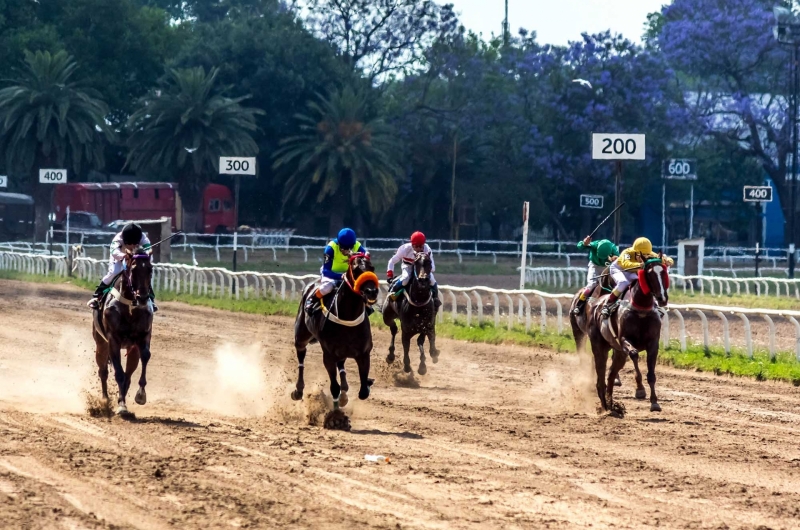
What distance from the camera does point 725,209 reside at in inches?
2516

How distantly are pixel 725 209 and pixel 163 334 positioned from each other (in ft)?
150

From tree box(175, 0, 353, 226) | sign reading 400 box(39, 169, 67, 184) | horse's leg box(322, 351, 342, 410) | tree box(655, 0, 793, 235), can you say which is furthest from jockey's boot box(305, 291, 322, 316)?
tree box(655, 0, 793, 235)

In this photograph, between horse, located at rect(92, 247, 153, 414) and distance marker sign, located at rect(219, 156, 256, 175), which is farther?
distance marker sign, located at rect(219, 156, 256, 175)

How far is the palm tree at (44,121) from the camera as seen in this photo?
180 ft

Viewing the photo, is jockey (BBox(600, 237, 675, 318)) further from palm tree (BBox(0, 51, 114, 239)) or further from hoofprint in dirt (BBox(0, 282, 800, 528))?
palm tree (BBox(0, 51, 114, 239))

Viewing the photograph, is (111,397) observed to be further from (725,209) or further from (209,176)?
(725,209)

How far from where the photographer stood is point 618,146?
20750 millimetres

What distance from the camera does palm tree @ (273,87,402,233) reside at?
182 feet

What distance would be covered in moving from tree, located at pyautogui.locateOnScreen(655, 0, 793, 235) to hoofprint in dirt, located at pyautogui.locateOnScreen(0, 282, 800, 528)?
4437 centimetres

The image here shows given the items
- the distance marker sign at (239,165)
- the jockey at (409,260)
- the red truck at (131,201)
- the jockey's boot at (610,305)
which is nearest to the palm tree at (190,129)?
the red truck at (131,201)

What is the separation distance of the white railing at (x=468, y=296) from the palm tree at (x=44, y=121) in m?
10.9

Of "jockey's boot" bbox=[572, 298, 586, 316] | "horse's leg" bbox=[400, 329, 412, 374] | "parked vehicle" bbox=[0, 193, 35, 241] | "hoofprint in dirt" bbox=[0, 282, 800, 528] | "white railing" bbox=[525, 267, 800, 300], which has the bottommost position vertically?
"hoofprint in dirt" bbox=[0, 282, 800, 528]

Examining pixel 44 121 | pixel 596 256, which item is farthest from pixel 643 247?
pixel 44 121

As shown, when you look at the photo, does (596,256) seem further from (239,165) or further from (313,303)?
(239,165)
